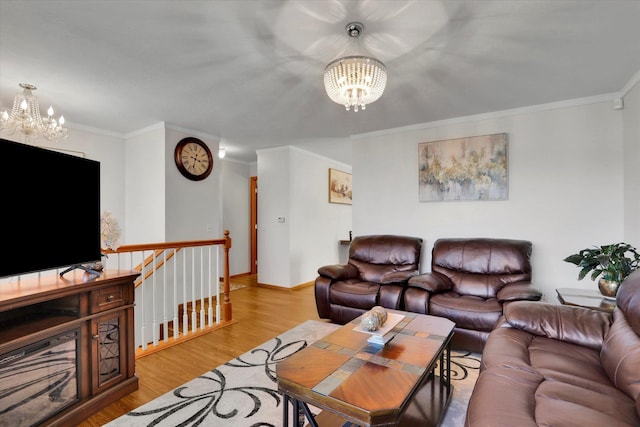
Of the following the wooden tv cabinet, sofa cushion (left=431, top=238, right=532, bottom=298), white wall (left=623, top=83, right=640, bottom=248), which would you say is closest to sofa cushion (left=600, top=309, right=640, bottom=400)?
sofa cushion (left=431, top=238, right=532, bottom=298)

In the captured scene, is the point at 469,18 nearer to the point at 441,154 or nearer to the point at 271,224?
the point at 441,154

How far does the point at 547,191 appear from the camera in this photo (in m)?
3.31

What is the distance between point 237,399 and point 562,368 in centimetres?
192

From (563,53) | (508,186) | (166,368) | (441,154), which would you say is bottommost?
(166,368)

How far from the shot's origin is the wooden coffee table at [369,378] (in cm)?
123

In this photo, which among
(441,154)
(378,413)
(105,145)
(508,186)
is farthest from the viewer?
(105,145)

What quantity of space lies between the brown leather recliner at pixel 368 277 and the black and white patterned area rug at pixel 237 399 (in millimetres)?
836

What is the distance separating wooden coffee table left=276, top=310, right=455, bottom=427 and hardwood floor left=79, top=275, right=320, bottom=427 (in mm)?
1243

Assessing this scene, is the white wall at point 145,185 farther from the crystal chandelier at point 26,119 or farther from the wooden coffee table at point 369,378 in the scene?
the wooden coffee table at point 369,378

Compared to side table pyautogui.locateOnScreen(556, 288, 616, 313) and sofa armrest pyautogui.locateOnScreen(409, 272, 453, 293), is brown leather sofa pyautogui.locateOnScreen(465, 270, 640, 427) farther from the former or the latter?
sofa armrest pyautogui.locateOnScreen(409, 272, 453, 293)

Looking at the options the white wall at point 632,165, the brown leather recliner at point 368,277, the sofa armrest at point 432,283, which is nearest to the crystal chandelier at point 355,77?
the sofa armrest at point 432,283

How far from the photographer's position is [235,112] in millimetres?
3531

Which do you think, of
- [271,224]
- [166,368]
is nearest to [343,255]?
[271,224]

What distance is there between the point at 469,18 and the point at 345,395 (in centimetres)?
223
